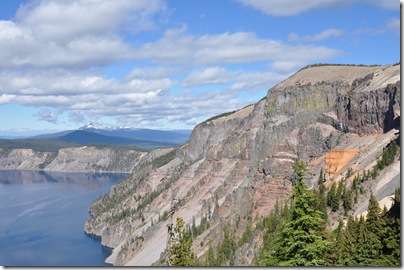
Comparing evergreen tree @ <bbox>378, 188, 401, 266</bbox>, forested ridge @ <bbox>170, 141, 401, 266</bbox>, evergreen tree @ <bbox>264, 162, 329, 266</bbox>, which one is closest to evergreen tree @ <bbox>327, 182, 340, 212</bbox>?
forested ridge @ <bbox>170, 141, 401, 266</bbox>

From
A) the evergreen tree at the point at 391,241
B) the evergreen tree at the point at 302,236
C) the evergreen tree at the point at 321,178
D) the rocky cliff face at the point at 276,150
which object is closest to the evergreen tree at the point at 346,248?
the evergreen tree at the point at 391,241

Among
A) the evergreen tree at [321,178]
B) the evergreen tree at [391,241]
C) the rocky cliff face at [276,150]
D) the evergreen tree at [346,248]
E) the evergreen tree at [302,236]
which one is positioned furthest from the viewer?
the rocky cliff face at [276,150]

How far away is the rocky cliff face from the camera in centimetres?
9250

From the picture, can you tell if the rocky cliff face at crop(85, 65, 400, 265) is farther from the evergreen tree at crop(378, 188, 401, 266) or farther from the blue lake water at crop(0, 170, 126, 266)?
the evergreen tree at crop(378, 188, 401, 266)

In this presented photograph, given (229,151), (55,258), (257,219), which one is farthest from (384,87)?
(55,258)

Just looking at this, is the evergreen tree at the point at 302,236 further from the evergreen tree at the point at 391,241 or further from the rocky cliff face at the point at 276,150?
the rocky cliff face at the point at 276,150

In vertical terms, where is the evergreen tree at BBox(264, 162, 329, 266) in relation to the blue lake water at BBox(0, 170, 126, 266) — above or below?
above

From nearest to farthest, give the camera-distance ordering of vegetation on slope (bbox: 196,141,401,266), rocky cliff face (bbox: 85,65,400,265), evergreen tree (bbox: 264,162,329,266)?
evergreen tree (bbox: 264,162,329,266)
vegetation on slope (bbox: 196,141,401,266)
rocky cliff face (bbox: 85,65,400,265)

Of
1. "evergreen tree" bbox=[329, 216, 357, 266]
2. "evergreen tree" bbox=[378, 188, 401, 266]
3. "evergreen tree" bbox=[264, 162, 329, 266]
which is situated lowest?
"evergreen tree" bbox=[329, 216, 357, 266]

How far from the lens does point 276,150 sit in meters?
108

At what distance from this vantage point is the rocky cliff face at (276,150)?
92.5m

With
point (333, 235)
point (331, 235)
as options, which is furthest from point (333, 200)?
point (331, 235)

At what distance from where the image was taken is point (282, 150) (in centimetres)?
10712

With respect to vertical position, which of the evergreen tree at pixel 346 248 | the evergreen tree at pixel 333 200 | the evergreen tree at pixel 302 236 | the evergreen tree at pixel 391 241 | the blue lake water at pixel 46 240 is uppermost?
the evergreen tree at pixel 302 236
